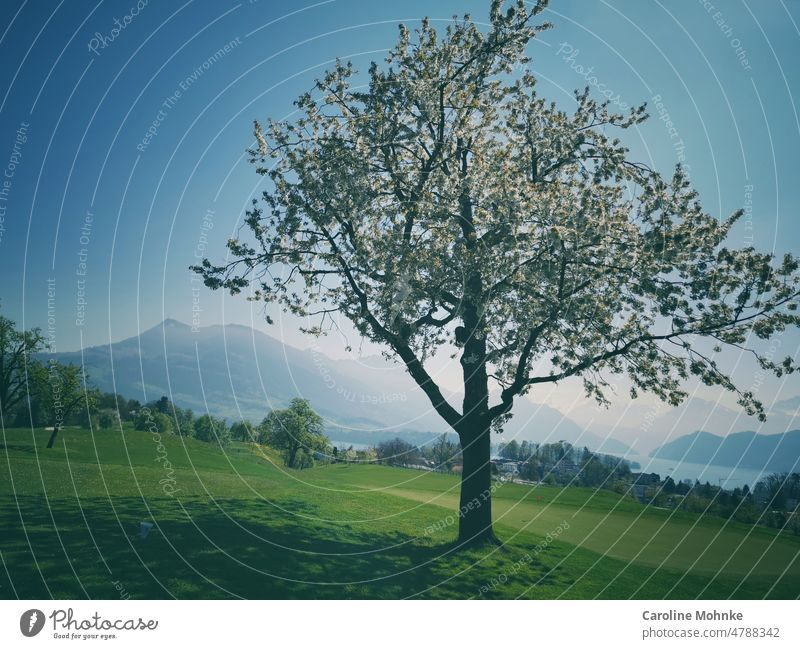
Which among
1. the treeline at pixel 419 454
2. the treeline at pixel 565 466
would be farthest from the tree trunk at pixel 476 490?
the treeline at pixel 419 454

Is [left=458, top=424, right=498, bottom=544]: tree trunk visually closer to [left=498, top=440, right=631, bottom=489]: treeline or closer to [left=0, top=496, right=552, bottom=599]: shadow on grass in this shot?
[left=0, top=496, right=552, bottom=599]: shadow on grass

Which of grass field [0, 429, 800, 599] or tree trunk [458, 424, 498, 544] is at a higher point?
tree trunk [458, 424, 498, 544]

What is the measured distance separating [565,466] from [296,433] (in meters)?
26.0

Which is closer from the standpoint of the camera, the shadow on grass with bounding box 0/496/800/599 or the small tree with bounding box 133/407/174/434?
the shadow on grass with bounding box 0/496/800/599

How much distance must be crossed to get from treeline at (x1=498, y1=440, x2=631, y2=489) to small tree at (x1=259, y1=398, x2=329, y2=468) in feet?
68.2

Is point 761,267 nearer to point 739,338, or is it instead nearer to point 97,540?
point 739,338

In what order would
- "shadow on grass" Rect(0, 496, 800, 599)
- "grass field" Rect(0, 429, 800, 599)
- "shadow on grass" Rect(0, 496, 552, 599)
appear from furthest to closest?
"grass field" Rect(0, 429, 800, 599) → "shadow on grass" Rect(0, 496, 800, 599) → "shadow on grass" Rect(0, 496, 552, 599)

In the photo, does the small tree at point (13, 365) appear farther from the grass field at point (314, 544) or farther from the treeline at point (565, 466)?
the treeline at point (565, 466)

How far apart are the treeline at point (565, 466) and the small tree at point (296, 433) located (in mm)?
20796

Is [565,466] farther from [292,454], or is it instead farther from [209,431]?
[209,431]

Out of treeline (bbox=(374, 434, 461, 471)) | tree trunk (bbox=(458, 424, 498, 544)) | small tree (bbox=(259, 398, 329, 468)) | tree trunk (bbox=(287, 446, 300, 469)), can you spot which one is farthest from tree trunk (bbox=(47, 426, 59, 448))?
tree trunk (bbox=(458, 424, 498, 544))

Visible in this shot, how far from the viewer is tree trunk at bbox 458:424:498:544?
55.0 feet

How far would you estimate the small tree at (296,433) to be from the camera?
43500 millimetres

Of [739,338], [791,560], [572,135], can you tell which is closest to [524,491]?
[791,560]
